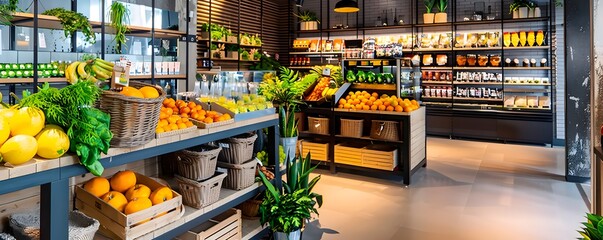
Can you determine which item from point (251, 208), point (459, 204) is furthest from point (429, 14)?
point (251, 208)

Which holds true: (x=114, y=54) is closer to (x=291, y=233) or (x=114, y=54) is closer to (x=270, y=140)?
(x=270, y=140)

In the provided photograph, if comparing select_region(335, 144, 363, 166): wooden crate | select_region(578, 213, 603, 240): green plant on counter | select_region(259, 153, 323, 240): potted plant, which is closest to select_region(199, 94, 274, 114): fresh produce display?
select_region(259, 153, 323, 240): potted plant

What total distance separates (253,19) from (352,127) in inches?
236

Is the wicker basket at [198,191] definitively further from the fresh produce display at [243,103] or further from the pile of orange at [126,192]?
the fresh produce display at [243,103]

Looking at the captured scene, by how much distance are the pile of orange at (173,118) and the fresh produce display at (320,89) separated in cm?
361

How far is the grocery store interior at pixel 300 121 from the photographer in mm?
1851

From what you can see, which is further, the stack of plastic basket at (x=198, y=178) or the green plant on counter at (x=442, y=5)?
the green plant on counter at (x=442, y=5)

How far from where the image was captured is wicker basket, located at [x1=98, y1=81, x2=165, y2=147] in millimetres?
1755

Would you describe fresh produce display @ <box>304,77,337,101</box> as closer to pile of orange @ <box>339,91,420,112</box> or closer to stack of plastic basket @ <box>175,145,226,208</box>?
pile of orange @ <box>339,91,420,112</box>

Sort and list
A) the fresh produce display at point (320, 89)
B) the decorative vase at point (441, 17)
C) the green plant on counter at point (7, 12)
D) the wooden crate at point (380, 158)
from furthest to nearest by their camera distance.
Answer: the decorative vase at point (441, 17) → the fresh produce display at point (320, 89) → the wooden crate at point (380, 158) → the green plant on counter at point (7, 12)

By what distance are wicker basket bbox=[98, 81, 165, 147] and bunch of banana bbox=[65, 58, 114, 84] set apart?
1.24 ft

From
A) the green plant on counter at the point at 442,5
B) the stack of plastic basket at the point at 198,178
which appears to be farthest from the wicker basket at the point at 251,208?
the green plant on counter at the point at 442,5

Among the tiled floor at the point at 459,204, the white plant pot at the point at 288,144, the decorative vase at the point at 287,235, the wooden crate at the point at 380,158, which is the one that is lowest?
the tiled floor at the point at 459,204

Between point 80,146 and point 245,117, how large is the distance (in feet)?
4.39
